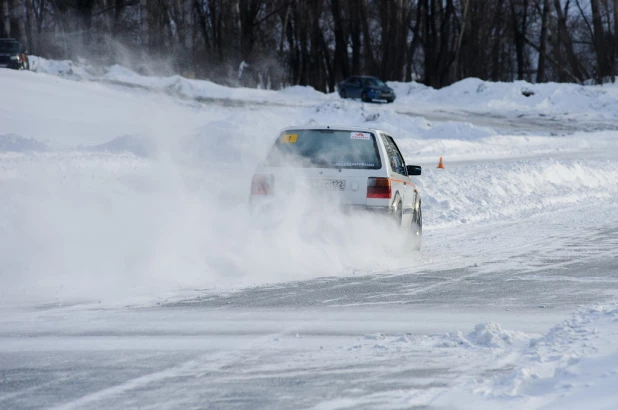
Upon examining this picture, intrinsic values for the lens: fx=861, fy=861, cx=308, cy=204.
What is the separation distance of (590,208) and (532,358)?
39.0 feet

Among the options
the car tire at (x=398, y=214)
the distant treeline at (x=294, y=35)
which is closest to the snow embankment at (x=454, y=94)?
the distant treeline at (x=294, y=35)

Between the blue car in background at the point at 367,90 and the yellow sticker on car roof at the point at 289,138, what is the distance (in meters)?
35.2

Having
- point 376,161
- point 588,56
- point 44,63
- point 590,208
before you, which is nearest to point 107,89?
point 44,63

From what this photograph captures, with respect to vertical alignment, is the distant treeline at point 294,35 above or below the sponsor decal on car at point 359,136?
above

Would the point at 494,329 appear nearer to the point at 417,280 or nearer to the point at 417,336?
the point at 417,336

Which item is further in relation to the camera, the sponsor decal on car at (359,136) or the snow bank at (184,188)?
the sponsor decal on car at (359,136)

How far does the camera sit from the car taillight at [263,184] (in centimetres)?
939

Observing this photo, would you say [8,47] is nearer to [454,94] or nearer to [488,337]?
[454,94]

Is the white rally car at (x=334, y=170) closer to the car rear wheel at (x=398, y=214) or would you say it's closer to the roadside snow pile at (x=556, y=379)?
the car rear wheel at (x=398, y=214)

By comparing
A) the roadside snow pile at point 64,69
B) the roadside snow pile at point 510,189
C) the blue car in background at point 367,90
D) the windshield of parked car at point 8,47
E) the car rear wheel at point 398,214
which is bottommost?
the roadside snow pile at point 510,189

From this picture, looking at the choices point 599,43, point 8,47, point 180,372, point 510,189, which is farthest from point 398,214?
point 599,43

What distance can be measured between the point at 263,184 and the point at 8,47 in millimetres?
28920

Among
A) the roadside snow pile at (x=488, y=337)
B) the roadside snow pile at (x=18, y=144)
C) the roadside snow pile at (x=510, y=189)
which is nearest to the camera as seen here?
the roadside snow pile at (x=488, y=337)

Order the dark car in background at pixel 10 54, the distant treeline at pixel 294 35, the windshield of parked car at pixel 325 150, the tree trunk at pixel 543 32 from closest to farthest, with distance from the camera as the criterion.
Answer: the windshield of parked car at pixel 325 150
the dark car in background at pixel 10 54
the distant treeline at pixel 294 35
the tree trunk at pixel 543 32
